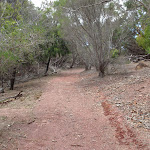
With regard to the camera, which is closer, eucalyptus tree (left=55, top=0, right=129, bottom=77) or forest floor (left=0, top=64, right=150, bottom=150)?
forest floor (left=0, top=64, right=150, bottom=150)

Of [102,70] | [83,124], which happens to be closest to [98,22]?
[102,70]

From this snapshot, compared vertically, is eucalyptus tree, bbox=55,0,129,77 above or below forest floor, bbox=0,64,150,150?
above

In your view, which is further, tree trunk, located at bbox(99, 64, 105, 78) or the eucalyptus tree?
tree trunk, located at bbox(99, 64, 105, 78)

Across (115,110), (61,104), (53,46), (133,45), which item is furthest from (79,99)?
(133,45)

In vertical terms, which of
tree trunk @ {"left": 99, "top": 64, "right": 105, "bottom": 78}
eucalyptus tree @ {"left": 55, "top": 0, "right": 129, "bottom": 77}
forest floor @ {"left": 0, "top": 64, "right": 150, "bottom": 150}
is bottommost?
forest floor @ {"left": 0, "top": 64, "right": 150, "bottom": 150}

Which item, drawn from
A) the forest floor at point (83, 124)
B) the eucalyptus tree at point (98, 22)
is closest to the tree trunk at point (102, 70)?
the eucalyptus tree at point (98, 22)

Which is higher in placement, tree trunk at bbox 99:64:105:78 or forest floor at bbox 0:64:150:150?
tree trunk at bbox 99:64:105:78

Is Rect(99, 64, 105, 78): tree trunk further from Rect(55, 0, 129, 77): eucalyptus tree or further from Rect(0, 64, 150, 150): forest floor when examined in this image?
Rect(0, 64, 150, 150): forest floor

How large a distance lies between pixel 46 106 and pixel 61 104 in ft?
2.20

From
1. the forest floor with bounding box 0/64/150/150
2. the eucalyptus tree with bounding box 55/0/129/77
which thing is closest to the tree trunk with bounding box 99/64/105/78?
the eucalyptus tree with bounding box 55/0/129/77

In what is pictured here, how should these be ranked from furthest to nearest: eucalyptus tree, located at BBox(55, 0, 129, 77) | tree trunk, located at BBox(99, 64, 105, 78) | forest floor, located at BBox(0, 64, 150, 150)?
tree trunk, located at BBox(99, 64, 105, 78), eucalyptus tree, located at BBox(55, 0, 129, 77), forest floor, located at BBox(0, 64, 150, 150)

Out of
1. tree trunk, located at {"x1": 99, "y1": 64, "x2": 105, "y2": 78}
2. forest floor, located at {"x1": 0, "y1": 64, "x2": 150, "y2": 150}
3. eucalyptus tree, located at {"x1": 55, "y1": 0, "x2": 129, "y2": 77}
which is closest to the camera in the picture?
forest floor, located at {"x1": 0, "y1": 64, "x2": 150, "y2": 150}

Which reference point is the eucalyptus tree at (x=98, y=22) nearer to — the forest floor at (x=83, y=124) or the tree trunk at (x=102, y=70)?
the tree trunk at (x=102, y=70)

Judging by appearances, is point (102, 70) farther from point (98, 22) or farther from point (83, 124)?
point (83, 124)
